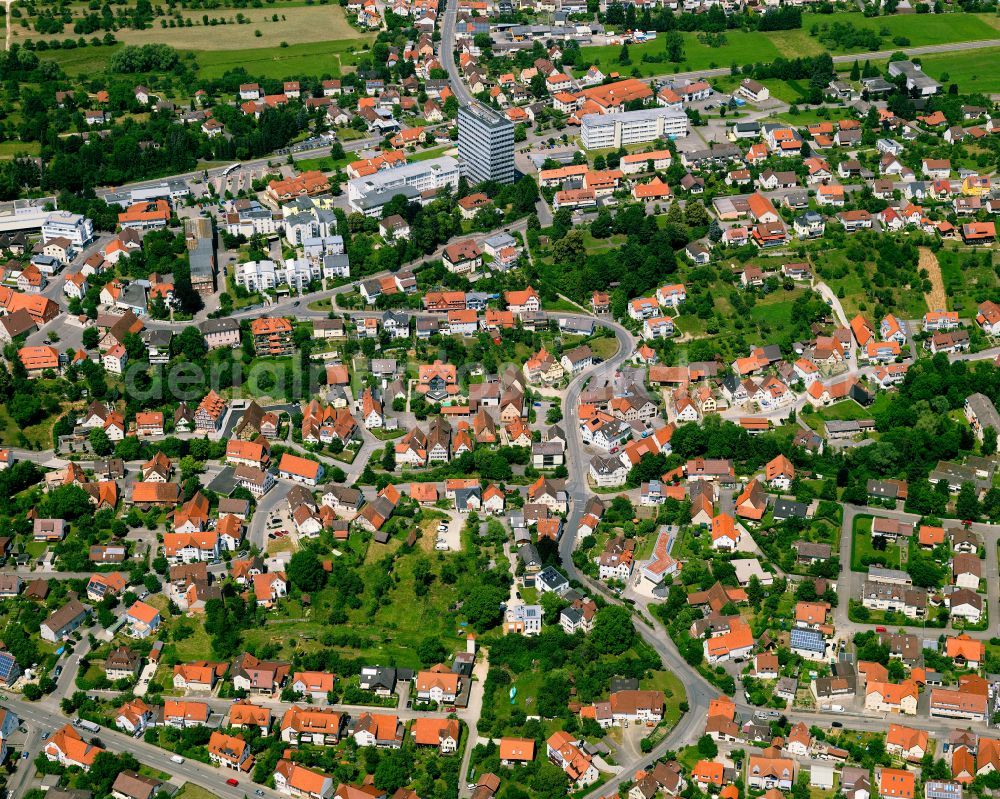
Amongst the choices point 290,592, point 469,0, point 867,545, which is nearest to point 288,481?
point 290,592

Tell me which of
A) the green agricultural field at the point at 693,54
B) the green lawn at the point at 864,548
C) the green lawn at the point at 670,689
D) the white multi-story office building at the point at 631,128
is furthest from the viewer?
the green agricultural field at the point at 693,54

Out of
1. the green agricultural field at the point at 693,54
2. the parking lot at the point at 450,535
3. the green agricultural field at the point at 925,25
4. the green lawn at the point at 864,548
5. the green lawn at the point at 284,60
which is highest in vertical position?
the green agricultural field at the point at 925,25

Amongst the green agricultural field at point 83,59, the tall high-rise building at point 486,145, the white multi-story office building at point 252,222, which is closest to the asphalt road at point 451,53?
the tall high-rise building at point 486,145

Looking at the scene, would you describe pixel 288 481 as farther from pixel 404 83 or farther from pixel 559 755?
pixel 404 83

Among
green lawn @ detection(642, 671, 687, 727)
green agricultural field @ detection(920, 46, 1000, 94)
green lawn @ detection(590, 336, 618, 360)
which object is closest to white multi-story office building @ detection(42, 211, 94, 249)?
green lawn @ detection(590, 336, 618, 360)

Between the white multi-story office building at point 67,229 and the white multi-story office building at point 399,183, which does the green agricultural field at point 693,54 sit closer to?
the white multi-story office building at point 399,183

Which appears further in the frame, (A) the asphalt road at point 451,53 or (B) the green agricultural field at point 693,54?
(B) the green agricultural field at point 693,54
